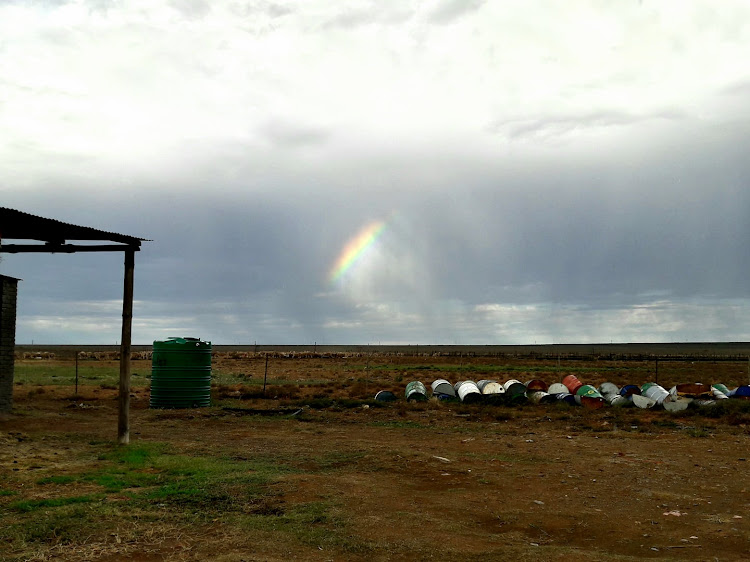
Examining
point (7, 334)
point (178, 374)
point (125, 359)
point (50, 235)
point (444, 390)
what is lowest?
point (444, 390)

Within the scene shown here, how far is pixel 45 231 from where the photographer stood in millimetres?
12242

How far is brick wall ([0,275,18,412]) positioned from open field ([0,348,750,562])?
2.57ft

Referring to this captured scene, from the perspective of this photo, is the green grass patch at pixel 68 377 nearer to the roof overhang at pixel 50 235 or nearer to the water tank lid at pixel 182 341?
the water tank lid at pixel 182 341

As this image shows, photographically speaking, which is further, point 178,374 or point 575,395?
point 575,395

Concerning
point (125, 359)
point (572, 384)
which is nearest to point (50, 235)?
point (125, 359)

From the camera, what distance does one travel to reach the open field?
684cm

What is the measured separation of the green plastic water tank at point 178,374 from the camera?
2167 cm

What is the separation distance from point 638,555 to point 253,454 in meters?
7.97

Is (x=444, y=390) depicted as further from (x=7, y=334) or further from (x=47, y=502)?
(x=47, y=502)

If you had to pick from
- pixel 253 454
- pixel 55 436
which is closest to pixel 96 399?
pixel 55 436

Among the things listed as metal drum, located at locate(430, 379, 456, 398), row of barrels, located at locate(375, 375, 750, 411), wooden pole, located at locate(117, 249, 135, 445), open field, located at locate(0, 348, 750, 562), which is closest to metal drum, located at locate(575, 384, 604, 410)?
row of barrels, located at locate(375, 375, 750, 411)

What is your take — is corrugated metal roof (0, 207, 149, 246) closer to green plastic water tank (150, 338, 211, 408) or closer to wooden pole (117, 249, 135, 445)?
wooden pole (117, 249, 135, 445)

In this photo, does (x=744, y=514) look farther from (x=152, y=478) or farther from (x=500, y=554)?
(x=152, y=478)

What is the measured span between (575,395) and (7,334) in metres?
18.8
